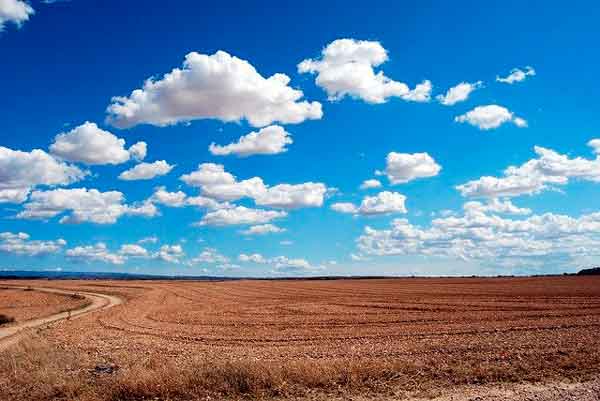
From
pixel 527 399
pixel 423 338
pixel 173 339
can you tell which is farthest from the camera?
pixel 173 339

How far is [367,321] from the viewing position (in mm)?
33062

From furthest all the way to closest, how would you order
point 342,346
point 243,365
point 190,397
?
point 342,346
point 243,365
point 190,397

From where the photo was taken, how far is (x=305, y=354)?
67.1 feet

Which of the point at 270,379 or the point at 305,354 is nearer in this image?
the point at 270,379

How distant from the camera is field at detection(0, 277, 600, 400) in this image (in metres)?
14.0

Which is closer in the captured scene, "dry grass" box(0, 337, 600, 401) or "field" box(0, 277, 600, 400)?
"dry grass" box(0, 337, 600, 401)

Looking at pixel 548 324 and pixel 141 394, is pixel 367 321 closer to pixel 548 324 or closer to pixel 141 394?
pixel 548 324

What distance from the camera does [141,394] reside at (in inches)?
541

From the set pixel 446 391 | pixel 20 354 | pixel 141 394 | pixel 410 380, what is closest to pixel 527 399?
pixel 446 391

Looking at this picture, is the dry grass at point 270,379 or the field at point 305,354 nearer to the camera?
the dry grass at point 270,379

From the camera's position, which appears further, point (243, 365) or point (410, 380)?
point (243, 365)

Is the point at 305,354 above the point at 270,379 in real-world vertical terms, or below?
below

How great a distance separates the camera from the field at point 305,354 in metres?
14.0

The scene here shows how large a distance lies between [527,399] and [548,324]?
57.9 ft
